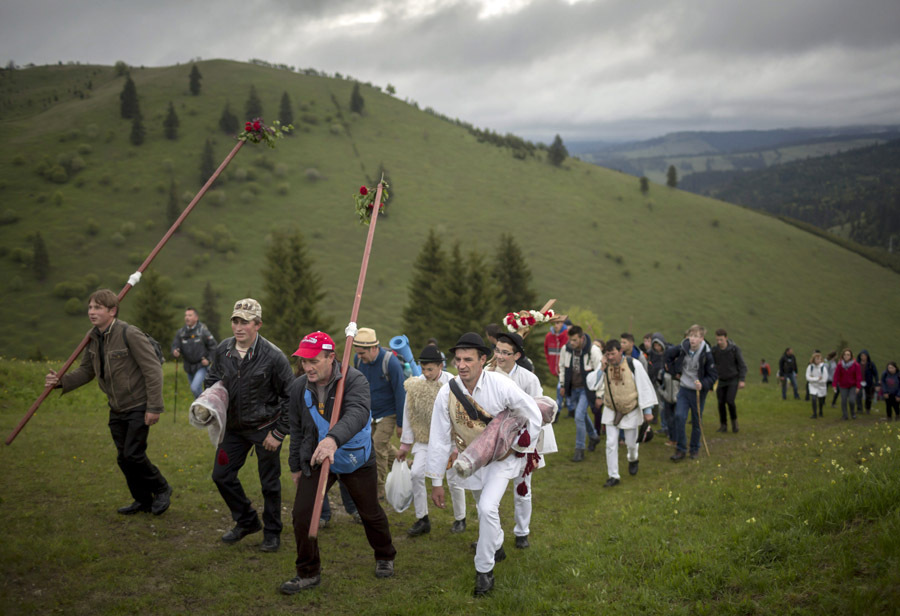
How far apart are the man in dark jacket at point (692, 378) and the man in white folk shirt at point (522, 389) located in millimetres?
5436

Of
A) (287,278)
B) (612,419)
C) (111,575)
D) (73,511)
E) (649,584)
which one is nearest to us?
(649,584)

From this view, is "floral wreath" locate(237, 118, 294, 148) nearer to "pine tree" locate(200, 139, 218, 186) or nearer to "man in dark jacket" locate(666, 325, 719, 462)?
"man in dark jacket" locate(666, 325, 719, 462)

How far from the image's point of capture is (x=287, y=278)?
47562 millimetres

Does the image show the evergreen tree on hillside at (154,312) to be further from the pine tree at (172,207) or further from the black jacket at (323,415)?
the pine tree at (172,207)

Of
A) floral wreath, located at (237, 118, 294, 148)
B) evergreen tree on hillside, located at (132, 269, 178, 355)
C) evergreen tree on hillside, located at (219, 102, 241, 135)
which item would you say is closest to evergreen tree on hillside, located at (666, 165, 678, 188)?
evergreen tree on hillside, located at (219, 102, 241, 135)

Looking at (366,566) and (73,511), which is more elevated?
(73,511)

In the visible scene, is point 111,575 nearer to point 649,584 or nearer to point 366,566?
point 366,566

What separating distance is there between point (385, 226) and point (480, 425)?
84.5 m

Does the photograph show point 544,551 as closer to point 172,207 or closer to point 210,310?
point 210,310

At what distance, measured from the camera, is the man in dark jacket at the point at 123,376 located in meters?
6.51

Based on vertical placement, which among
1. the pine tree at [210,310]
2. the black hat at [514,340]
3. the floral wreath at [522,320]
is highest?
the black hat at [514,340]

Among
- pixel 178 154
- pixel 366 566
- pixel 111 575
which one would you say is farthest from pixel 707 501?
pixel 178 154

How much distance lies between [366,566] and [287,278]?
43.5 meters

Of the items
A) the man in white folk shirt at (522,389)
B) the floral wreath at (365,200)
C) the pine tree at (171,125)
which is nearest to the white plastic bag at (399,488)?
the man in white folk shirt at (522,389)
